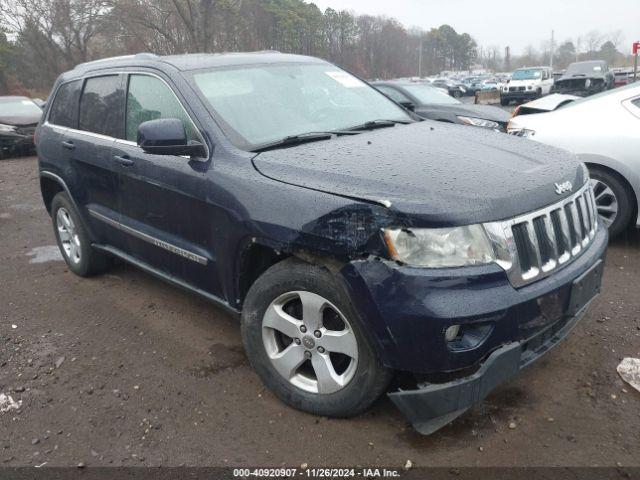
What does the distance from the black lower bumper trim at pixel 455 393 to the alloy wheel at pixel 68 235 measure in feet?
11.3

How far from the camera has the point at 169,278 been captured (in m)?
3.61

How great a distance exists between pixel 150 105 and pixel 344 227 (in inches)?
75.4

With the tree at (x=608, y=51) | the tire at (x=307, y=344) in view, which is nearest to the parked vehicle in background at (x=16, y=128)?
the tire at (x=307, y=344)

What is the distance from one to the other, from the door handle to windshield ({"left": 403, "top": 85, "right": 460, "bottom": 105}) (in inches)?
266

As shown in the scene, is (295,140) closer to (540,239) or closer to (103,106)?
(540,239)

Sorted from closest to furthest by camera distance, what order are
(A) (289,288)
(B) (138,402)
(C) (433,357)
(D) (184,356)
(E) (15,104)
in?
(C) (433,357), (A) (289,288), (B) (138,402), (D) (184,356), (E) (15,104)

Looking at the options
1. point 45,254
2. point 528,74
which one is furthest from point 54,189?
point 528,74

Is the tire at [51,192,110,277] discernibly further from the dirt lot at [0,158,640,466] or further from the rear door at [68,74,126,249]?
the dirt lot at [0,158,640,466]

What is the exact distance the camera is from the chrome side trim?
3.25m

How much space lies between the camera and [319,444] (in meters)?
2.63

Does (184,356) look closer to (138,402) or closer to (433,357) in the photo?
(138,402)

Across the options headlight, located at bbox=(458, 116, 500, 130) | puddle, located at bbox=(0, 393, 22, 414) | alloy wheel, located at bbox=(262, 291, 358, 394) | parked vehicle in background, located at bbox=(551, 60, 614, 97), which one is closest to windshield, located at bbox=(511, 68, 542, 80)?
parked vehicle in background, located at bbox=(551, 60, 614, 97)

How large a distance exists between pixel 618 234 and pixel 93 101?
15.3 feet

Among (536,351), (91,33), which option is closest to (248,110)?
(536,351)
